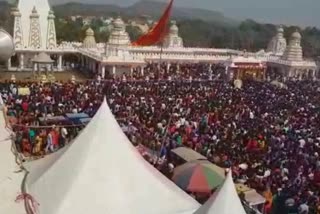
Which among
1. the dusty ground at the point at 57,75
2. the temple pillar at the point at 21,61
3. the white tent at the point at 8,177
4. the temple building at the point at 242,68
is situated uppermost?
the white tent at the point at 8,177

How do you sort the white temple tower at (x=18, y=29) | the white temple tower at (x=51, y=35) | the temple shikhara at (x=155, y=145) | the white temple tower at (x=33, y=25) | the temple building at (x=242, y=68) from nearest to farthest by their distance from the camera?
the temple shikhara at (x=155, y=145), the temple building at (x=242, y=68), the white temple tower at (x=18, y=29), the white temple tower at (x=33, y=25), the white temple tower at (x=51, y=35)

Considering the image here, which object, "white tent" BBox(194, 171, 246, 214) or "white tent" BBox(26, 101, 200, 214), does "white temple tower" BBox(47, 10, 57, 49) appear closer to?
"white tent" BBox(26, 101, 200, 214)

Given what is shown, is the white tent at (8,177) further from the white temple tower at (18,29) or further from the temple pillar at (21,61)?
the white temple tower at (18,29)

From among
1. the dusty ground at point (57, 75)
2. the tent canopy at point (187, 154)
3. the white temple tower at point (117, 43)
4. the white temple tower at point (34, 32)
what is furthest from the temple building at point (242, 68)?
the tent canopy at point (187, 154)

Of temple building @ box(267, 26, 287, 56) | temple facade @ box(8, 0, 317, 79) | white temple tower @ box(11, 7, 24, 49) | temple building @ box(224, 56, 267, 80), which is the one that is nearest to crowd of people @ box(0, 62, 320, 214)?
temple building @ box(224, 56, 267, 80)

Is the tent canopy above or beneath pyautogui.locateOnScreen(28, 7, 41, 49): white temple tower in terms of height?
beneath

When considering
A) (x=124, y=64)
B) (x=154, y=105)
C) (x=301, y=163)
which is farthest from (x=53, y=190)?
(x=124, y=64)

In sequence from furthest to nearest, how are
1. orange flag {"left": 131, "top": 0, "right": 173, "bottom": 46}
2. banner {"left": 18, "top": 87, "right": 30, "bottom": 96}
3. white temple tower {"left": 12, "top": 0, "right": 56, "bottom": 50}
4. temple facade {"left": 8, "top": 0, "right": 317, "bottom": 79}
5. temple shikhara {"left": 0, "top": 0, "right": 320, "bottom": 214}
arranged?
white temple tower {"left": 12, "top": 0, "right": 56, "bottom": 50} → temple facade {"left": 8, "top": 0, "right": 317, "bottom": 79} → banner {"left": 18, "top": 87, "right": 30, "bottom": 96} → orange flag {"left": 131, "top": 0, "right": 173, "bottom": 46} → temple shikhara {"left": 0, "top": 0, "right": 320, "bottom": 214}

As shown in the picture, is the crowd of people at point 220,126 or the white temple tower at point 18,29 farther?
the white temple tower at point 18,29

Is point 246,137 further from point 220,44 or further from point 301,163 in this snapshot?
point 220,44
